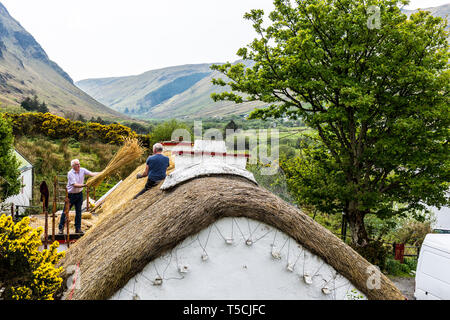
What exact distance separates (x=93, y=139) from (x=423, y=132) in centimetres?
3177

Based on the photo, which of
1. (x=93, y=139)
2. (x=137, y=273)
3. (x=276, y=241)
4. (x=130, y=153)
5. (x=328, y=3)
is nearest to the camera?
(x=137, y=273)

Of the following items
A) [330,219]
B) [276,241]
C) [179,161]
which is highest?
[179,161]

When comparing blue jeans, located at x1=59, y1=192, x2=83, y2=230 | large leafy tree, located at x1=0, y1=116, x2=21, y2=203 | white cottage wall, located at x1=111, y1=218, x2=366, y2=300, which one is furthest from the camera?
large leafy tree, located at x1=0, y1=116, x2=21, y2=203

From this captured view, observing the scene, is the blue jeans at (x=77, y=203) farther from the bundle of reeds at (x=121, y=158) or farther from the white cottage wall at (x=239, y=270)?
the white cottage wall at (x=239, y=270)

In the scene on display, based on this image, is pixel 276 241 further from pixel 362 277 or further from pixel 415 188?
pixel 415 188

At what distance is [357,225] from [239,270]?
13.1m

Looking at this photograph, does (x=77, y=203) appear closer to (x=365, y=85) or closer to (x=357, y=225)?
(x=365, y=85)

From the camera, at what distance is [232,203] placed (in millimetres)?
5105

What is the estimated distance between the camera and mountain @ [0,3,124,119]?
110m

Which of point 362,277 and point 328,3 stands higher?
point 328,3

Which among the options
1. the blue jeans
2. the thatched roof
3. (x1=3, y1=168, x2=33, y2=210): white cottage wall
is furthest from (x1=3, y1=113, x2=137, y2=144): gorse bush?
the thatched roof

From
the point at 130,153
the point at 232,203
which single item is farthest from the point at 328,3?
the point at 232,203

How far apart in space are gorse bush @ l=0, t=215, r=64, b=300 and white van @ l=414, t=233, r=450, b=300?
9958 mm

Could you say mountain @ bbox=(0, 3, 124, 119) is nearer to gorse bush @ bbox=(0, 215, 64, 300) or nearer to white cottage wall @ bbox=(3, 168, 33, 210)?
white cottage wall @ bbox=(3, 168, 33, 210)
